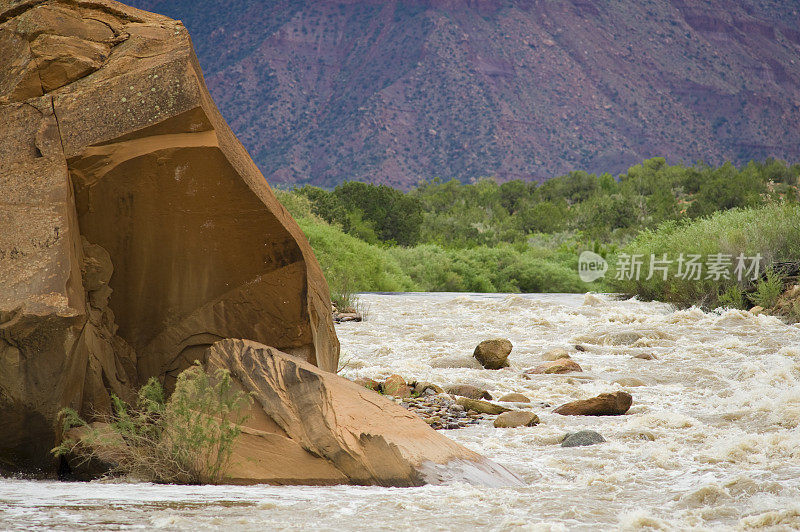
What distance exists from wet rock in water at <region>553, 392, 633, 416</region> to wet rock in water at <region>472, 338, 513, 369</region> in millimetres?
2183

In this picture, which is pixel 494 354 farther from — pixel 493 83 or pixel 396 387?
pixel 493 83

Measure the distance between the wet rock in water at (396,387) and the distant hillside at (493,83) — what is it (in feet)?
216

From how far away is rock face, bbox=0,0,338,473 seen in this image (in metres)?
4.16

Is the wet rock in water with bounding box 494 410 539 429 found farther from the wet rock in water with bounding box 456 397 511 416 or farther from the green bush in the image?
the green bush

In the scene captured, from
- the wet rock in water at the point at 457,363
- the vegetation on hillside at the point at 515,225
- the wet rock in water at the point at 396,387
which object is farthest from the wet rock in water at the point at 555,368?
the vegetation on hillside at the point at 515,225

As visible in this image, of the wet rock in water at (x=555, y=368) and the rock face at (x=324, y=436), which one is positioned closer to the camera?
the rock face at (x=324, y=436)

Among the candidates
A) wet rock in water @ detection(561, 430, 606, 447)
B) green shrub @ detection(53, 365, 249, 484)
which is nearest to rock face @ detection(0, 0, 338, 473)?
green shrub @ detection(53, 365, 249, 484)

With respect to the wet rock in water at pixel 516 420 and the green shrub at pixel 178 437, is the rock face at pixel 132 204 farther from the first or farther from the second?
the wet rock in water at pixel 516 420

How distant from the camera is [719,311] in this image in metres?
12.9

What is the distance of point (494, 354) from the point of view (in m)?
8.31

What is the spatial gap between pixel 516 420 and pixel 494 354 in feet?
8.52

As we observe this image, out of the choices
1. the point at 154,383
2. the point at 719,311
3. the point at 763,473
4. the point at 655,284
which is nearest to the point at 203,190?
the point at 154,383

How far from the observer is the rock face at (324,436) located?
3.87 meters

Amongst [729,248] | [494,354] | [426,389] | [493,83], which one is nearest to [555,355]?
[494,354]
